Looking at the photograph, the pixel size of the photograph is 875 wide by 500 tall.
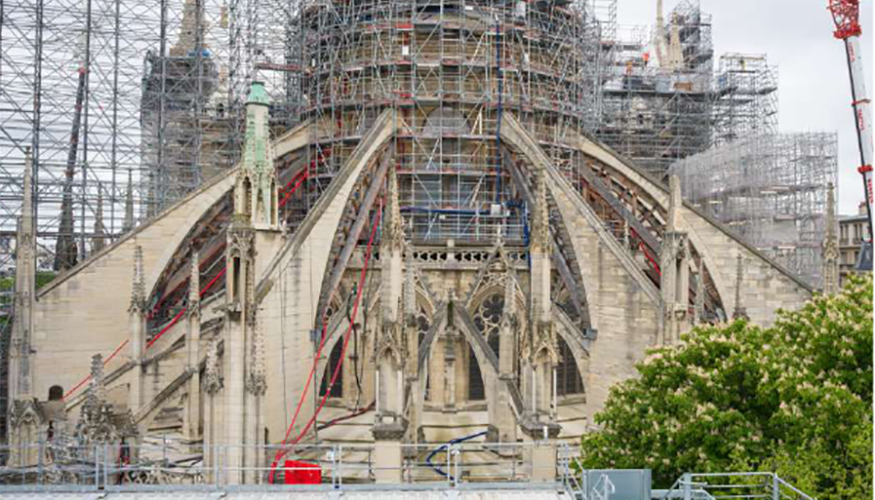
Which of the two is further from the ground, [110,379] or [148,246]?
[148,246]

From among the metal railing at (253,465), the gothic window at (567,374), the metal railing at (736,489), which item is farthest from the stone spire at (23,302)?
the metal railing at (736,489)

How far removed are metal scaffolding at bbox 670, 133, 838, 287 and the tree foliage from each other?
18.8 m

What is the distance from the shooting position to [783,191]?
114 ft

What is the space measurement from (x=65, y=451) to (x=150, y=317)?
7.82m

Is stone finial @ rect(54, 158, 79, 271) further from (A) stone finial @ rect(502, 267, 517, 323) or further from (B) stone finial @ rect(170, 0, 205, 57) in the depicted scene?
(A) stone finial @ rect(502, 267, 517, 323)

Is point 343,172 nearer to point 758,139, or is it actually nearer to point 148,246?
point 148,246

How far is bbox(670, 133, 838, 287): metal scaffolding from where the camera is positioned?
34250 mm

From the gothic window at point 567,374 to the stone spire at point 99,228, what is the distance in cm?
1564

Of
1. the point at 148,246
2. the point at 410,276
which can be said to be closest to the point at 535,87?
the point at 410,276

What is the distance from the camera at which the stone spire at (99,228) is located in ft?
98.7

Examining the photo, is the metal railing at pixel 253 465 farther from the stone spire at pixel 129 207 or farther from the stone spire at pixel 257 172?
the stone spire at pixel 129 207

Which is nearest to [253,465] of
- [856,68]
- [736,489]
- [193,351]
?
[193,351]

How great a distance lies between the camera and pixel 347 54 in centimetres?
2995

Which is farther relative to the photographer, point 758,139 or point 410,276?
point 758,139
